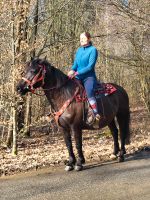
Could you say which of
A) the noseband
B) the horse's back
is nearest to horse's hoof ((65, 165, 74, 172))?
the horse's back

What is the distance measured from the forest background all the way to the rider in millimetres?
1226

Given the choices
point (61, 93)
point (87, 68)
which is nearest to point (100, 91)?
point (87, 68)

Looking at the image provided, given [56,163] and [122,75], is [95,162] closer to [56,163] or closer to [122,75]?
[56,163]

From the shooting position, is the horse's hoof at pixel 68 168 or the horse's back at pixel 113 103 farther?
the horse's back at pixel 113 103

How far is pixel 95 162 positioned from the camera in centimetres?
877

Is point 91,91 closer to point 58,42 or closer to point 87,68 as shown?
point 87,68

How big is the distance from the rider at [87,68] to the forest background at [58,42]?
1.23m

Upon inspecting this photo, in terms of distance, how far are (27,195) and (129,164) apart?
9.64 feet

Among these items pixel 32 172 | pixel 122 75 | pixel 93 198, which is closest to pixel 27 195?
pixel 93 198

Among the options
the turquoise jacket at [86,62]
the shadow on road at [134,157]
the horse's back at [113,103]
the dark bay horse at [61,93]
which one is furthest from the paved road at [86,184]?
the turquoise jacket at [86,62]

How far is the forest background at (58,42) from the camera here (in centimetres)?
1016

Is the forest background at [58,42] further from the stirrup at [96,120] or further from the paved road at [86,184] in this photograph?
the paved road at [86,184]

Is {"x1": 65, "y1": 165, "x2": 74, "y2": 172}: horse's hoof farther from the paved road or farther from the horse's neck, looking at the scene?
the horse's neck

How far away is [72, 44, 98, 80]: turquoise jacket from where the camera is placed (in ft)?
25.7
